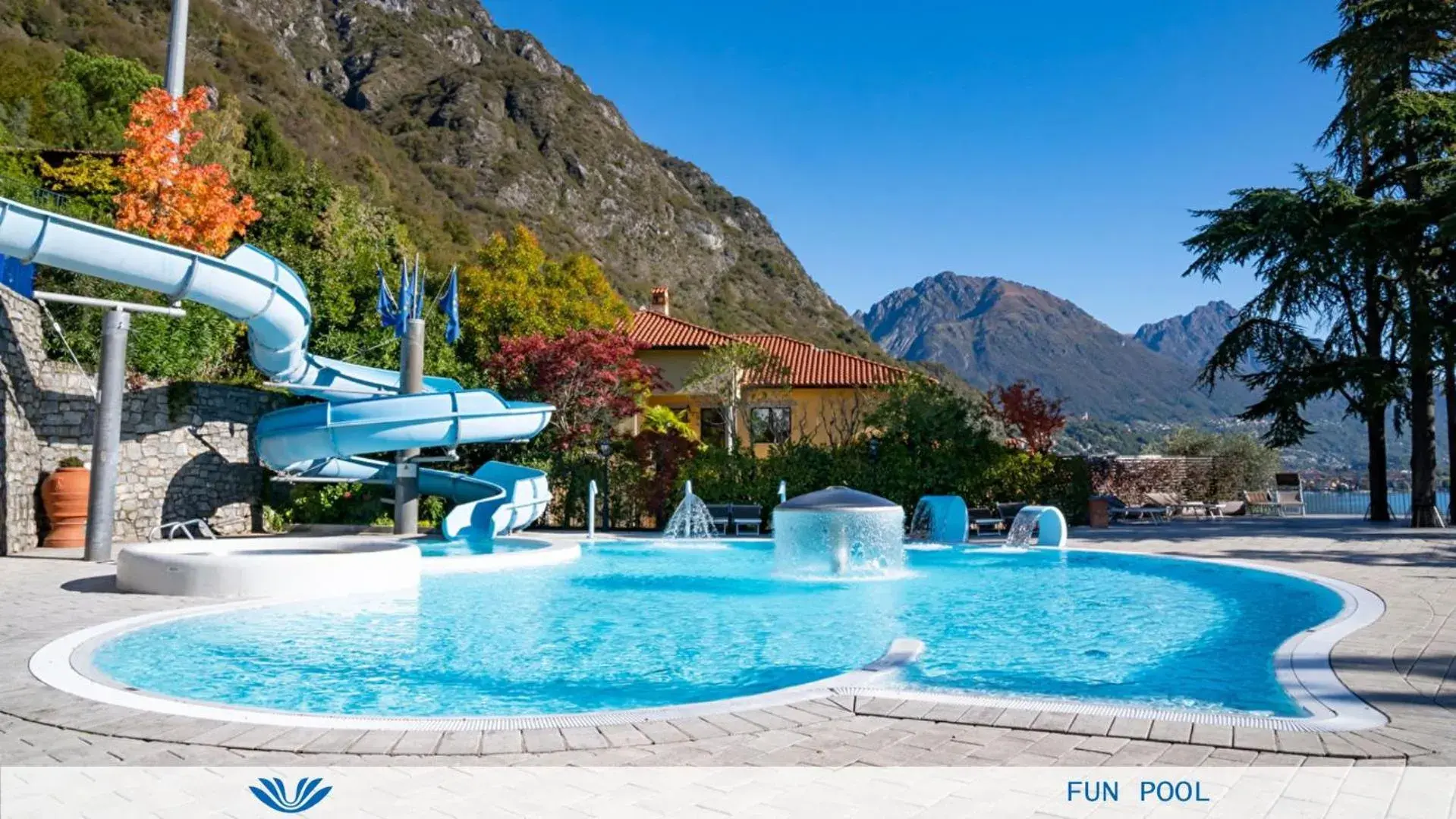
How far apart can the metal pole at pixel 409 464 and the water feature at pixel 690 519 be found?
5.00 m

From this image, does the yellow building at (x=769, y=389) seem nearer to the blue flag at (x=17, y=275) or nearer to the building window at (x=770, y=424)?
the building window at (x=770, y=424)

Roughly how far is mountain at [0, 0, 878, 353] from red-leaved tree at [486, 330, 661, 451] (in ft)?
90.5

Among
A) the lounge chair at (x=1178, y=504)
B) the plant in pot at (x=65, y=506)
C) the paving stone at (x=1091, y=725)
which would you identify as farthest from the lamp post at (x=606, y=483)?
the paving stone at (x=1091, y=725)

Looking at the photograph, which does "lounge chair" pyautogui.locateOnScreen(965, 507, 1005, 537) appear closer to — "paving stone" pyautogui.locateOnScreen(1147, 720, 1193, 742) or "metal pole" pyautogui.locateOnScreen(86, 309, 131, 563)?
"metal pole" pyautogui.locateOnScreen(86, 309, 131, 563)

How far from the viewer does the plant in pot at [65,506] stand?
46.8 ft

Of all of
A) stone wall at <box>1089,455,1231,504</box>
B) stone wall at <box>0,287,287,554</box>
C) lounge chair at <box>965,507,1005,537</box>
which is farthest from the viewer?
stone wall at <box>1089,455,1231,504</box>

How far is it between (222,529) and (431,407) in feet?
17.9

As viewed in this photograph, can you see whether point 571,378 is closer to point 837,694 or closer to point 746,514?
point 746,514

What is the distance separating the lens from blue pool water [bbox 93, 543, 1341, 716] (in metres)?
6.18

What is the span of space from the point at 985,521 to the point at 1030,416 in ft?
10.8

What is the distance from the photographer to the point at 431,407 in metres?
15.2

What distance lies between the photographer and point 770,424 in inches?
1260

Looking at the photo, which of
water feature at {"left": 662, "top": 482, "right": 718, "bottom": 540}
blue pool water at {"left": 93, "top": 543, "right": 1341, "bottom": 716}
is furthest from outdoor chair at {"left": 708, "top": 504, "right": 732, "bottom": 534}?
blue pool water at {"left": 93, "top": 543, "right": 1341, "bottom": 716}
